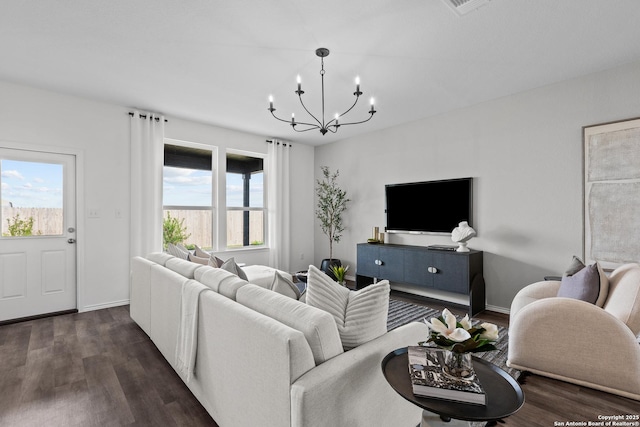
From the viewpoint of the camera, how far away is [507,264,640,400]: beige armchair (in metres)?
1.97

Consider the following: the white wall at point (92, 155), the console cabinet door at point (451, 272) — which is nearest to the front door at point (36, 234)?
the white wall at point (92, 155)

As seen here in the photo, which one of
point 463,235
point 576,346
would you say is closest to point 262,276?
point 463,235

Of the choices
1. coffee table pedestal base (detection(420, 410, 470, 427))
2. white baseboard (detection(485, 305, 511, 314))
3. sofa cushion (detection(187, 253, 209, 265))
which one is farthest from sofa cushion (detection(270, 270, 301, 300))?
white baseboard (detection(485, 305, 511, 314))

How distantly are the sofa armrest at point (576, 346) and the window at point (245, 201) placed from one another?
4.13 meters

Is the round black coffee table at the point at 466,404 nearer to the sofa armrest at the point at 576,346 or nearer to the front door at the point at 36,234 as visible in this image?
the sofa armrest at the point at 576,346

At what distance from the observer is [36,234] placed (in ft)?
11.6

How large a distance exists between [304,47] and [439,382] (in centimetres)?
256

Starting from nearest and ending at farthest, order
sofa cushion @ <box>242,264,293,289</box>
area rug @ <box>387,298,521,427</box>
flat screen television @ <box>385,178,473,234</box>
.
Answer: area rug @ <box>387,298,521,427</box>, sofa cushion @ <box>242,264,293,289</box>, flat screen television @ <box>385,178,473,234</box>

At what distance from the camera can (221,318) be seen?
1.61 metres

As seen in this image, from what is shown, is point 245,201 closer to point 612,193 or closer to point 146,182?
point 146,182

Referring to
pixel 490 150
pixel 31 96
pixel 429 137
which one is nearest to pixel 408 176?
pixel 429 137

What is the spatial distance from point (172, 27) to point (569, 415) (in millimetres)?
3676

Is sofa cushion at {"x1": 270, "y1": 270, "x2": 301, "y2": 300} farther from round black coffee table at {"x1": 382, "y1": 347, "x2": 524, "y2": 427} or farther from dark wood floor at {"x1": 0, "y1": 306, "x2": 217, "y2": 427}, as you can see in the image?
dark wood floor at {"x1": 0, "y1": 306, "x2": 217, "y2": 427}

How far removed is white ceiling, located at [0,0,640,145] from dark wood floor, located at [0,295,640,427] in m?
2.58
